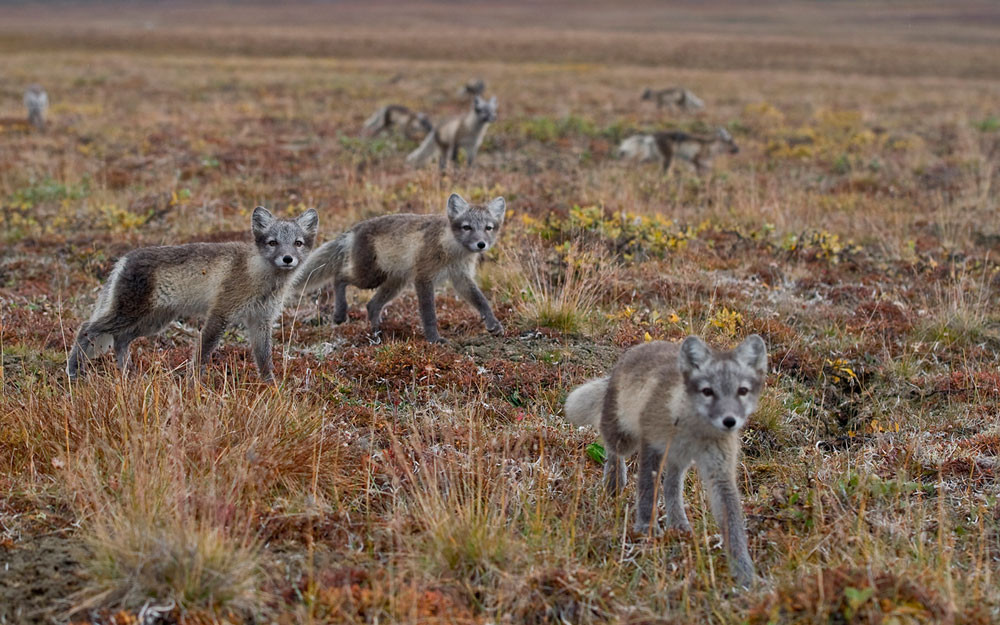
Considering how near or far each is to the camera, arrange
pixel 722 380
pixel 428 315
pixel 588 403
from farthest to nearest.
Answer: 1. pixel 428 315
2. pixel 588 403
3. pixel 722 380

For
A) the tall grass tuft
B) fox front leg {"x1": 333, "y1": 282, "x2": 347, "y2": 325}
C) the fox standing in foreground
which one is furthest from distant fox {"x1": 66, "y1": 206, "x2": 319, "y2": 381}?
the fox standing in foreground

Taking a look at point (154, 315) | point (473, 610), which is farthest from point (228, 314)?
point (473, 610)

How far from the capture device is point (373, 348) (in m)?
8.02

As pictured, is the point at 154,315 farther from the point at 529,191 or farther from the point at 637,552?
the point at 529,191

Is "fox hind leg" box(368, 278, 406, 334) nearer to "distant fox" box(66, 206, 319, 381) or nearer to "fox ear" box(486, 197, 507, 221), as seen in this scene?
"fox ear" box(486, 197, 507, 221)

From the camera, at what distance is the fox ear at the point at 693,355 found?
455 centimetres

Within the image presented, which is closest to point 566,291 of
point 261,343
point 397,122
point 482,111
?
point 261,343

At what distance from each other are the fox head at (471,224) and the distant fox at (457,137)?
9.42 metres

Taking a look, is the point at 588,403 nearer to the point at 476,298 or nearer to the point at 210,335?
the point at 476,298

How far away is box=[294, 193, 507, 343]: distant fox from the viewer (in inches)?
334

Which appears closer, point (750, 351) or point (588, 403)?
point (750, 351)

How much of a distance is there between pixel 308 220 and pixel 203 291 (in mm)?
1075

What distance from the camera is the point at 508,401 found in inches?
277

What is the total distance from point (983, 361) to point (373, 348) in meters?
5.74
